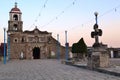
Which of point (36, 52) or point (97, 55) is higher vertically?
point (36, 52)

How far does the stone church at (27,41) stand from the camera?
251ft

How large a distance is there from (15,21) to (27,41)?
6.59 meters

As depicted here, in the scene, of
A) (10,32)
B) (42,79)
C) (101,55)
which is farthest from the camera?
(10,32)

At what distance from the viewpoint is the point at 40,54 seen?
78750 mm

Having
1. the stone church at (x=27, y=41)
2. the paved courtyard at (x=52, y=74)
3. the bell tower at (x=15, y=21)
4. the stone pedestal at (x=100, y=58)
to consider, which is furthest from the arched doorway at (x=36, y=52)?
the stone pedestal at (x=100, y=58)

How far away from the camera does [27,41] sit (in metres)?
78.7

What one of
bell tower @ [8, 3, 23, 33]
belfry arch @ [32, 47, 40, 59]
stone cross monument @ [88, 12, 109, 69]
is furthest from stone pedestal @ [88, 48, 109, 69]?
belfry arch @ [32, 47, 40, 59]

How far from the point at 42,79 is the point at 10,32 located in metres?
61.9

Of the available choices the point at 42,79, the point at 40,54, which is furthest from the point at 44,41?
the point at 42,79

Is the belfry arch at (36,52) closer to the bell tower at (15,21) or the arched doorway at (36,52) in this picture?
the arched doorway at (36,52)

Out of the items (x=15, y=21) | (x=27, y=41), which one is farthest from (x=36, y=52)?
(x=15, y=21)

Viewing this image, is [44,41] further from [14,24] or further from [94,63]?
[94,63]

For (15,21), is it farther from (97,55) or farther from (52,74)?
(52,74)

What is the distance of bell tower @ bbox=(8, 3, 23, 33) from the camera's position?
248 feet
